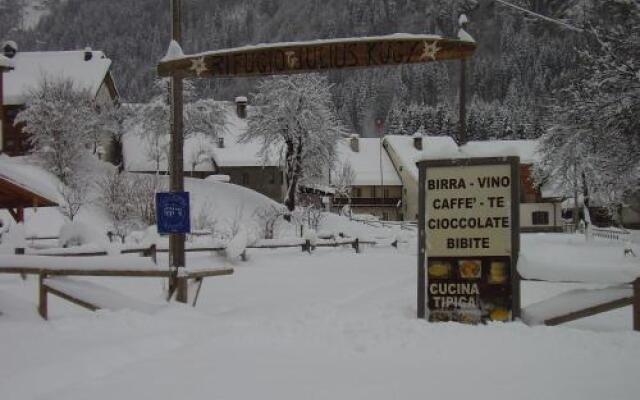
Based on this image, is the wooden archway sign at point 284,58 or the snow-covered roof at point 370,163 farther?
the snow-covered roof at point 370,163

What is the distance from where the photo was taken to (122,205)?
3400 centimetres

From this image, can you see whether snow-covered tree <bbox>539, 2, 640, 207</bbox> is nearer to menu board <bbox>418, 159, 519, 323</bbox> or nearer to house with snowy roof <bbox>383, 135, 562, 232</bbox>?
menu board <bbox>418, 159, 519, 323</bbox>

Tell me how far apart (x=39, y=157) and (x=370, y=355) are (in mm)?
42199

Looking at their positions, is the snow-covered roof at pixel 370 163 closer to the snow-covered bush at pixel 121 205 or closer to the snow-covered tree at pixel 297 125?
the snow-covered tree at pixel 297 125

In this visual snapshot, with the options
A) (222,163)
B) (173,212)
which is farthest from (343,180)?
(173,212)

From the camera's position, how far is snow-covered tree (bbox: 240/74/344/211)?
4494 cm

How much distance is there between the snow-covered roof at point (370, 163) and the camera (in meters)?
71.5

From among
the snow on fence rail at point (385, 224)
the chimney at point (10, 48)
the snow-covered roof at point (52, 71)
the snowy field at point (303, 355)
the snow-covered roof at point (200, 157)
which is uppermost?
the chimney at point (10, 48)

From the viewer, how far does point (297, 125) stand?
45062mm

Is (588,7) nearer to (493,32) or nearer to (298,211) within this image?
(298,211)

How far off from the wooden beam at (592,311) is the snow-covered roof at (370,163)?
6134 cm

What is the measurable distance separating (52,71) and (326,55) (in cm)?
5470

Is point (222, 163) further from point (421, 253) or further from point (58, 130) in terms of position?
point (421, 253)

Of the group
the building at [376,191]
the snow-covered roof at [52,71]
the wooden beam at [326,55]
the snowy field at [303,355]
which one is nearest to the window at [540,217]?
the building at [376,191]
